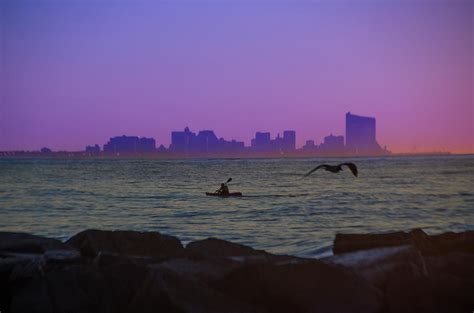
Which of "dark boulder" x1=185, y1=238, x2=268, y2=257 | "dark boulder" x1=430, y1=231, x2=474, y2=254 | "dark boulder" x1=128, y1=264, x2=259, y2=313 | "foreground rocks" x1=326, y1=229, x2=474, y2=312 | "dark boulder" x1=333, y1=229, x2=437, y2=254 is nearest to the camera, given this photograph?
"dark boulder" x1=128, y1=264, x2=259, y2=313

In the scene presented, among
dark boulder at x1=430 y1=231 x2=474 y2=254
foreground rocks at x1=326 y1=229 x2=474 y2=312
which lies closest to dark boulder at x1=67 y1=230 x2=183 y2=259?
foreground rocks at x1=326 y1=229 x2=474 y2=312

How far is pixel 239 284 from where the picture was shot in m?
6.93

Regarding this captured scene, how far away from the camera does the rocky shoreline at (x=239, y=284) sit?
6.41 meters

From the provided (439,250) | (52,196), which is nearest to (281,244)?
(439,250)

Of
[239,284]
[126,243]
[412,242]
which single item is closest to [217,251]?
[126,243]

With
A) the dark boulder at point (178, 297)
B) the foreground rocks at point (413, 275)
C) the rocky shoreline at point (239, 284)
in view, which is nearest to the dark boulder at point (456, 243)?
the foreground rocks at point (413, 275)

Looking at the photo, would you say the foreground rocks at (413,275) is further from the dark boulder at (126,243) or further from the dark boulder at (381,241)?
the dark boulder at (126,243)

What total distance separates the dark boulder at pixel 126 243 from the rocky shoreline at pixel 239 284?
0.79 metres

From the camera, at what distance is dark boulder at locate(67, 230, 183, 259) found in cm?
881

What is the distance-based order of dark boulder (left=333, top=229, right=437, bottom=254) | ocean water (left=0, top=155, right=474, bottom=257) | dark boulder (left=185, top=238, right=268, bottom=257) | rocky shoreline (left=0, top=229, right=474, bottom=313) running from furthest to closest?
ocean water (left=0, top=155, right=474, bottom=257), dark boulder (left=333, top=229, right=437, bottom=254), dark boulder (left=185, top=238, right=268, bottom=257), rocky shoreline (left=0, top=229, right=474, bottom=313)

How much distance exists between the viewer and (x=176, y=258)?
782 cm

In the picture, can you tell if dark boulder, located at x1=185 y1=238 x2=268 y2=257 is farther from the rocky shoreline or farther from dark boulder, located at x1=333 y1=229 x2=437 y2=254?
dark boulder, located at x1=333 y1=229 x2=437 y2=254

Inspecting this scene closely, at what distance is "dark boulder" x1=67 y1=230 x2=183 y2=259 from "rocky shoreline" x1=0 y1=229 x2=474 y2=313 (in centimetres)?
79

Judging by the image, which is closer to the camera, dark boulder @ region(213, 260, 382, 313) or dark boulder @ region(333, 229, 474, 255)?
dark boulder @ region(213, 260, 382, 313)
